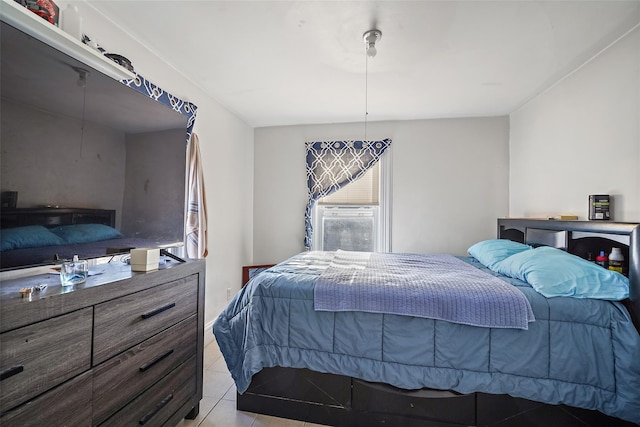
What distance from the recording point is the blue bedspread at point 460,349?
1.33 meters

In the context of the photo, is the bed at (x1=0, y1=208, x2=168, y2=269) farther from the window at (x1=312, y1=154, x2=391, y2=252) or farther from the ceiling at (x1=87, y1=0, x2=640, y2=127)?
the window at (x1=312, y1=154, x2=391, y2=252)

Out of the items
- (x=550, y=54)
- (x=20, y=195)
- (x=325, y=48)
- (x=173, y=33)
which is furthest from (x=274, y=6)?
(x=550, y=54)

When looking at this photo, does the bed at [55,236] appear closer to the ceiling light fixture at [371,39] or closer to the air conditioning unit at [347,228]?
the ceiling light fixture at [371,39]

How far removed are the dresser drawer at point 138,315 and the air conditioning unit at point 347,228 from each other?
2.30 metres

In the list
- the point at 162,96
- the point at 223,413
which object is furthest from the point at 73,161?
the point at 223,413

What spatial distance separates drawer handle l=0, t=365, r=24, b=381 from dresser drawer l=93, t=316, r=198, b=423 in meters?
0.28

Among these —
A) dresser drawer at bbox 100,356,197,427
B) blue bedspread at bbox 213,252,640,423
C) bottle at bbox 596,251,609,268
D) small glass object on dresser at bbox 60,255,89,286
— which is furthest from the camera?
bottle at bbox 596,251,609,268

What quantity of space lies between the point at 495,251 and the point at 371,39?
191 cm

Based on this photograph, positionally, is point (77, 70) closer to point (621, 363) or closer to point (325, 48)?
point (325, 48)

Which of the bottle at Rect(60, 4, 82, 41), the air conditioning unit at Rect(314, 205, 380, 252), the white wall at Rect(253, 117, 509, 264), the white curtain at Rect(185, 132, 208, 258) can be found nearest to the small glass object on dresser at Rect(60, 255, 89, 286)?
the bottle at Rect(60, 4, 82, 41)

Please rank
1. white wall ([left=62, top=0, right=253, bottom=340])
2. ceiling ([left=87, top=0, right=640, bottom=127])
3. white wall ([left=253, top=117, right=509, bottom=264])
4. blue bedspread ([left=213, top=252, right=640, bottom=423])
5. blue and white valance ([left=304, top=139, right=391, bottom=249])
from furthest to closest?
1. blue and white valance ([left=304, top=139, right=391, bottom=249])
2. white wall ([left=253, top=117, right=509, bottom=264])
3. white wall ([left=62, top=0, right=253, bottom=340])
4. ceiling ([left=87, top=0, right=640, bottom=127])
5. blue bedspread ([left=213, top=252, right=640, bottom=423])

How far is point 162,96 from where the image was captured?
6.68 feet

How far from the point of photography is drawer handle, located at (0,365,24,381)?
74 cm

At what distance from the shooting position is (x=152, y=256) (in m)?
1.36
